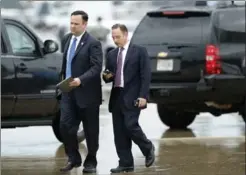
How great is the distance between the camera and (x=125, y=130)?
361 inches

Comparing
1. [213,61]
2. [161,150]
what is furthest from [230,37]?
[161,150]

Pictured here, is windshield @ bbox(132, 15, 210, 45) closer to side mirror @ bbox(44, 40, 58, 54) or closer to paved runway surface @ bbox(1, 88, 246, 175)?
paved runway surface @ bbox(1, 88, 246, 175)

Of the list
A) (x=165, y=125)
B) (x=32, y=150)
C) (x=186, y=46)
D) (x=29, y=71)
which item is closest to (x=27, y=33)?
(x=29, y=71)

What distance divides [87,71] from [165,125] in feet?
18.3

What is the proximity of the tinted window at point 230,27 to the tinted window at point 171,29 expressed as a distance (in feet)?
0.65

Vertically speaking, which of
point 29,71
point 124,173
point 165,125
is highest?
point 29,71

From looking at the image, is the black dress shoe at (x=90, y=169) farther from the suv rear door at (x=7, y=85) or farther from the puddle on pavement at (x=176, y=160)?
the suv rear door at (x=7, y=85)

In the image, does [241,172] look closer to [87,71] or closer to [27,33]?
[87,71]

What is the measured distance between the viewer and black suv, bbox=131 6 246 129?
485 inches

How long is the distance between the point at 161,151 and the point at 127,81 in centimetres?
236

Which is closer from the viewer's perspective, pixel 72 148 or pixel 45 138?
pixel 72 148

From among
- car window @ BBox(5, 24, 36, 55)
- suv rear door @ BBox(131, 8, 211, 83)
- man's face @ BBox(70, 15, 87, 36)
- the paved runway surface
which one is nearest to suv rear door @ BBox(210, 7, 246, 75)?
suv rear door @ BBox(131, 8, 211, 83)

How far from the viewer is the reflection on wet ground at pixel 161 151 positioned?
9664mm

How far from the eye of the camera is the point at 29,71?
11039 millimetres
